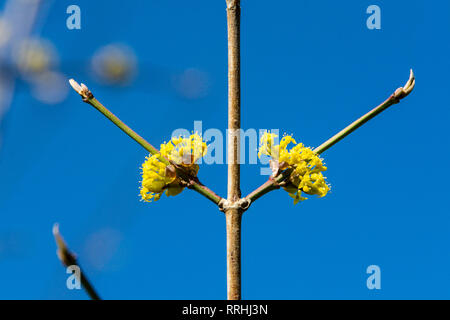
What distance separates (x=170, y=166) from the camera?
2512mm

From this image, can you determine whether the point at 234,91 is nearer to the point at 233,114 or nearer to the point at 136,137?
the point at 233,114

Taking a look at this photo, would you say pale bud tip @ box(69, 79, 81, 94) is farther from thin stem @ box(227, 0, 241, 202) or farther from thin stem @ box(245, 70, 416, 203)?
thin stem @ box(245, 70, 416, 203)

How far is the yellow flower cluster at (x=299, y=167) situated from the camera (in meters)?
2.55

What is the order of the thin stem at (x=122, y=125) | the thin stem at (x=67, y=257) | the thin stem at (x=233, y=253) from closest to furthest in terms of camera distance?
the thin stem at (x=67, y=257) → the thin stem at (x=233, y=253) → the thin stem at (x=122, y=125)

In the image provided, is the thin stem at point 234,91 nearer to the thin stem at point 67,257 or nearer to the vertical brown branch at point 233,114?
the vertical brown branch at point 233,114

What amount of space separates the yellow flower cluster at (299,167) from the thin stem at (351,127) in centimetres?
12

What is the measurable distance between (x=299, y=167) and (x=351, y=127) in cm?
50

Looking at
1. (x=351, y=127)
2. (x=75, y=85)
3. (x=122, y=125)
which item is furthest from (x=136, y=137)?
(x=351, y=127)

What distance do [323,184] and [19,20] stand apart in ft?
5.39

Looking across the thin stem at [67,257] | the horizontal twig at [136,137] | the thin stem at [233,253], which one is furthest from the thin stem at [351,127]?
the thin stem at [67,257]

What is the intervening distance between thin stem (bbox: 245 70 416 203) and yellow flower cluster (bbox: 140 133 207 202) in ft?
1.25

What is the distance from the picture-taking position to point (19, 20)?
1616 millimetres
